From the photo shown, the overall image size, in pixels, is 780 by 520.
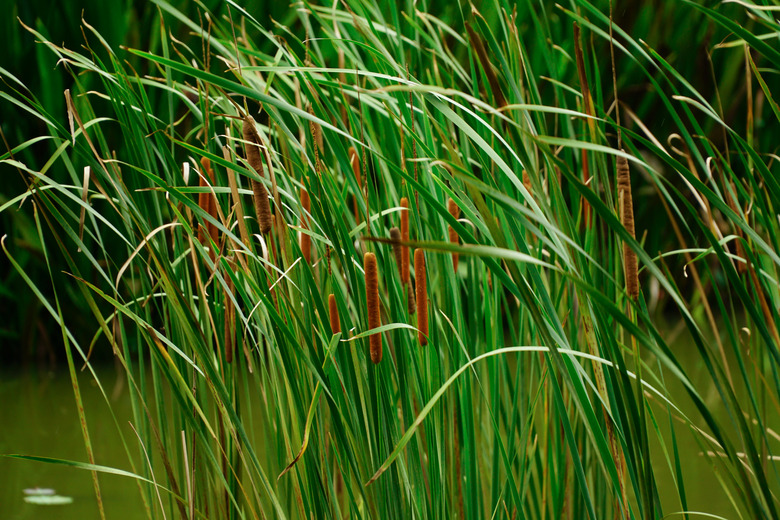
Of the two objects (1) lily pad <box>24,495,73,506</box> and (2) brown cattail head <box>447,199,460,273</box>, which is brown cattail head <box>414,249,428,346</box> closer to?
(2) brown cattail head <box>447,199,460,273</box>

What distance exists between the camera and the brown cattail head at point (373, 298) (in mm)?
526

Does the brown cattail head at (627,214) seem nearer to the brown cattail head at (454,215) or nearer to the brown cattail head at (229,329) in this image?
the brown cattail head at (454,215)

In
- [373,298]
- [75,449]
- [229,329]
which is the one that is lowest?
[75,449]

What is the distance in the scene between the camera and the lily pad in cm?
117

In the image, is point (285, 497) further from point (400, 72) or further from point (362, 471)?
point (400, 72)

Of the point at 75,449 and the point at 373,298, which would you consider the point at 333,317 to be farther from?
the point at 75,449

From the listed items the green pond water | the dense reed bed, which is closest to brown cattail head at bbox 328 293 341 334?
the dense reed bed

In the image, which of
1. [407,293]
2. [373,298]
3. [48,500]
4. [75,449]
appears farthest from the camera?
[75,449]

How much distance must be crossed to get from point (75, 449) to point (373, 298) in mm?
1012

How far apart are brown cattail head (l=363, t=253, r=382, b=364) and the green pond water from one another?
672mm

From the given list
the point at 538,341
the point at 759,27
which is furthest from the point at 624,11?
the point at 538,341

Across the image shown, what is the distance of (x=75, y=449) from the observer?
1356 millimetres

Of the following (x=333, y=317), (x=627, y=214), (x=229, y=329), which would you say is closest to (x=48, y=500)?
(x=229, y=329)

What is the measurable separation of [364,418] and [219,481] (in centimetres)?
22
